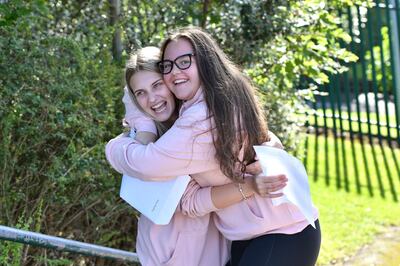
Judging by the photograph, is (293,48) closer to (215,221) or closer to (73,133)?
(73,133)

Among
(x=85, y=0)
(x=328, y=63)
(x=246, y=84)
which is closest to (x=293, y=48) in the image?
(x=328, y=63)

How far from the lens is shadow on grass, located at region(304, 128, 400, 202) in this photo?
7195 mm

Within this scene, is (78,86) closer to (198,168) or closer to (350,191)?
(198,168)

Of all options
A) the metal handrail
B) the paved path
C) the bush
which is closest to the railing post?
the paved path

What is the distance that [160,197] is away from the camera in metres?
2.60

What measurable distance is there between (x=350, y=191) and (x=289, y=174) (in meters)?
4.62

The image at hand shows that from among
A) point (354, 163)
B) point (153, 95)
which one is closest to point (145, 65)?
point (153, 95)

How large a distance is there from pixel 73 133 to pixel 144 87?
1.12m

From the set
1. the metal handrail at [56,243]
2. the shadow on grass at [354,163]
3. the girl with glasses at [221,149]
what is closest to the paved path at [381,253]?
the shadow on grass at [354,163]

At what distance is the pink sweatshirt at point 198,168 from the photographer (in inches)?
98.3

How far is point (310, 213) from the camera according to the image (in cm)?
262

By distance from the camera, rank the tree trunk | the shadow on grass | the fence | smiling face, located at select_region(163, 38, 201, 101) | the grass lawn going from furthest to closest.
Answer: the fence → the shadow on grass → the grass lawn → the tree trunk → smiling face, located at select_region(163, 38, 201, 101)

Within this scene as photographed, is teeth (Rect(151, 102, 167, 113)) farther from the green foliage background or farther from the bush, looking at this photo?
the bush

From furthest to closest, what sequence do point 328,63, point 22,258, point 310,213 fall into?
point 328,63
point 22,258
point 310,213
